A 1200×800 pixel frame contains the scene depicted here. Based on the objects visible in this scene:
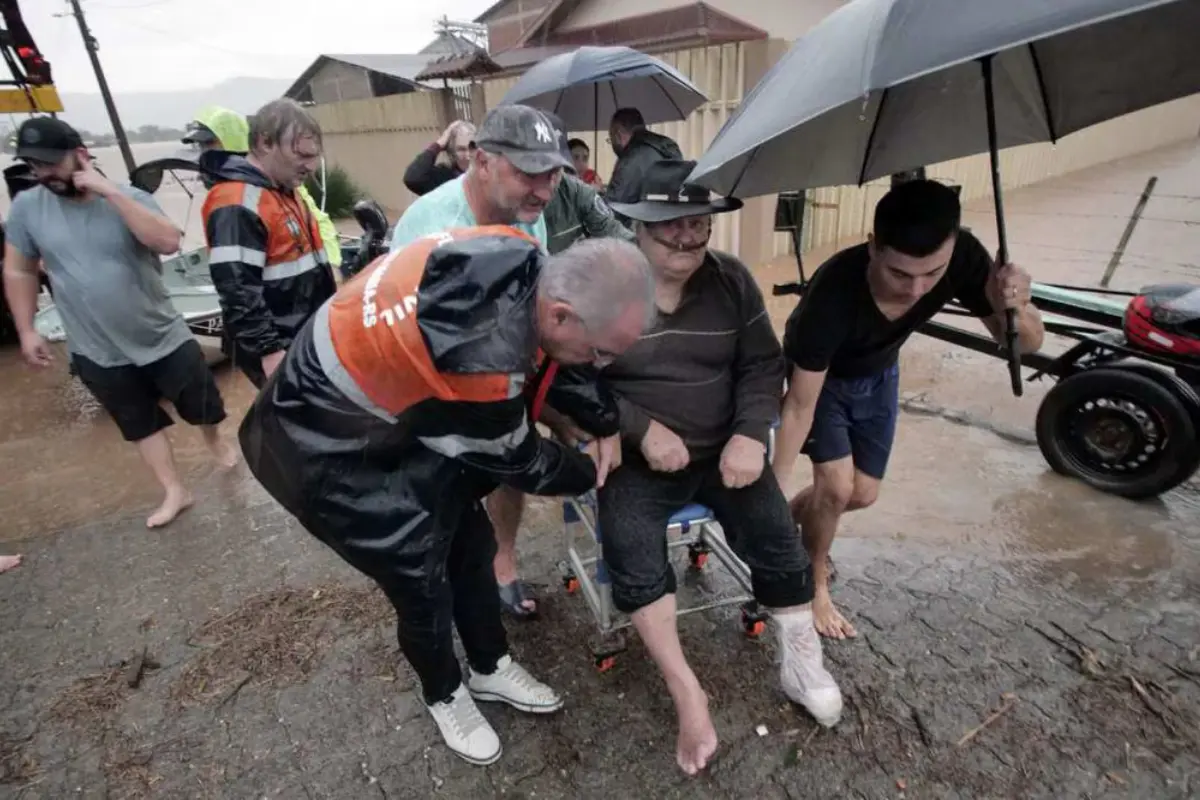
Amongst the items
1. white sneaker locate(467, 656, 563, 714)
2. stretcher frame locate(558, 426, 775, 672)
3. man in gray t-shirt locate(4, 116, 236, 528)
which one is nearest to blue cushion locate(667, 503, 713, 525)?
stretcher frame locate(558, 426, 775, 672)

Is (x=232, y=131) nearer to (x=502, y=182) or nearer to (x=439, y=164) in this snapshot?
(x=439, y=164)

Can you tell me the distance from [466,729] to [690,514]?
98cm

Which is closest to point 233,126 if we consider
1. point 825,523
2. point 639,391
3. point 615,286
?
point 639,391

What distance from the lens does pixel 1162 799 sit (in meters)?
1.86

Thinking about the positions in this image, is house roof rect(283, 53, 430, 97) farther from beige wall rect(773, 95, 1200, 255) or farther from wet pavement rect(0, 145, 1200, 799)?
wet pavement rect(0, 145, 1200, 799)

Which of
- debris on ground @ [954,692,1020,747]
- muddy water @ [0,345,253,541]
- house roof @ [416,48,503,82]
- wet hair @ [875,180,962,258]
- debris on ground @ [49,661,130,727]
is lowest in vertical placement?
muddy water @ [0,345,253,541]

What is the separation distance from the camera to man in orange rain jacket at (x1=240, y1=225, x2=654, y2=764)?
1408 millimetres

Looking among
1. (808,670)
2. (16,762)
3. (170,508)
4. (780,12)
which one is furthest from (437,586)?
(780,12)

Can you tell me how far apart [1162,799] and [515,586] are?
2108 mm

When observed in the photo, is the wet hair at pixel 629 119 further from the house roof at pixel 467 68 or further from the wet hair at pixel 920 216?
the house roof at pixel 467 68

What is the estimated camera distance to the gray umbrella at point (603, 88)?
4012mm

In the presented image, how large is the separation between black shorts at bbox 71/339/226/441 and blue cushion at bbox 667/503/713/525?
2616 millimetres

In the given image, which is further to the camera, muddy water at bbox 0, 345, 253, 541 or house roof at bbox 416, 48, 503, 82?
house roof at bbox 416, 48, 503, 82

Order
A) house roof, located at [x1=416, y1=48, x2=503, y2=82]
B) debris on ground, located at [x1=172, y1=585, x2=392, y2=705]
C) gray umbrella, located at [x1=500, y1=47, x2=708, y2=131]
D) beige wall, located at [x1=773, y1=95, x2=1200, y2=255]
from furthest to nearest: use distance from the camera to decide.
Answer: house roof, located at [x1=416, y1=48, x2=503, y2=82] < beige wall, located at [x1=773, y1=95, x2=1200, y2=255] < gray umbrella, located at [x1=500, y1=47, x2=708, y2=131] < debris on ground, located at [x1=172, y1=585, x2=392, y2=705]
